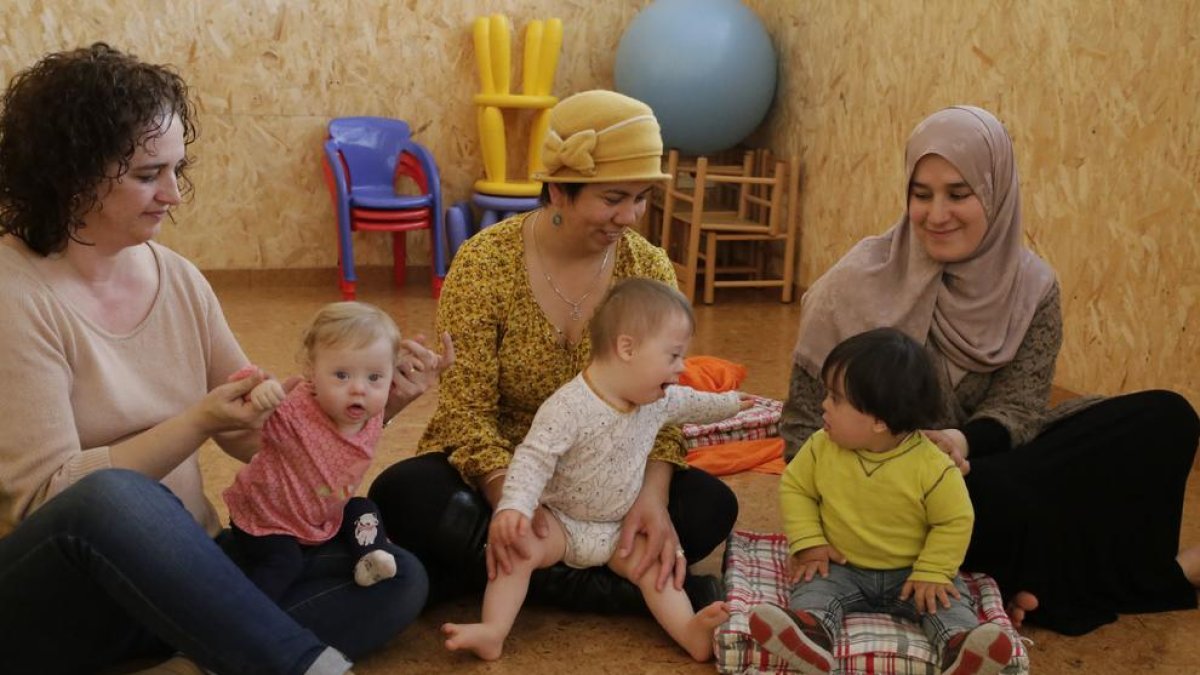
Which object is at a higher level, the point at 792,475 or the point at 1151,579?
the point at 792,475

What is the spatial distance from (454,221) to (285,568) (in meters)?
3.25

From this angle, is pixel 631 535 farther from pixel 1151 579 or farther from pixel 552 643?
pixel 1151 579

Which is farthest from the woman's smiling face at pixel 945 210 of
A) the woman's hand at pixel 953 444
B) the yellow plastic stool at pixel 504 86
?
the yellow plastic stool at pixel 504 86

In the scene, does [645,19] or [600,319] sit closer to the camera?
[600,319]

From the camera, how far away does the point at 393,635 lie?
2053mm

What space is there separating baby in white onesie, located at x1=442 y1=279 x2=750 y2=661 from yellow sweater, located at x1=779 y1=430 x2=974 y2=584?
190 mm

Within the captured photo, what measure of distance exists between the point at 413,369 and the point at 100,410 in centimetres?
48

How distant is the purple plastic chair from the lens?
15.9 ft

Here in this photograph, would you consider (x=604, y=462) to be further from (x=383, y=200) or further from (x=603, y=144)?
(x=383, y=200)

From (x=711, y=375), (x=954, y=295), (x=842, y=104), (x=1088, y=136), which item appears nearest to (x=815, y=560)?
(x=954, y=295)

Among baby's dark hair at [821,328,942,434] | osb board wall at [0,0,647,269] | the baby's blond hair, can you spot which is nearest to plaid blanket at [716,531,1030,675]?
baby's dark hair at [821,328,942,434]

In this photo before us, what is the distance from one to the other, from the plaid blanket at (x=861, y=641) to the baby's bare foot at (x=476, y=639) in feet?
1.21

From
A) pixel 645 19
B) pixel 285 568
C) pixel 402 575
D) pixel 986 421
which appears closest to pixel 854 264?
Result: pixel 986 421

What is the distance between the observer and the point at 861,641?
2.02 m
